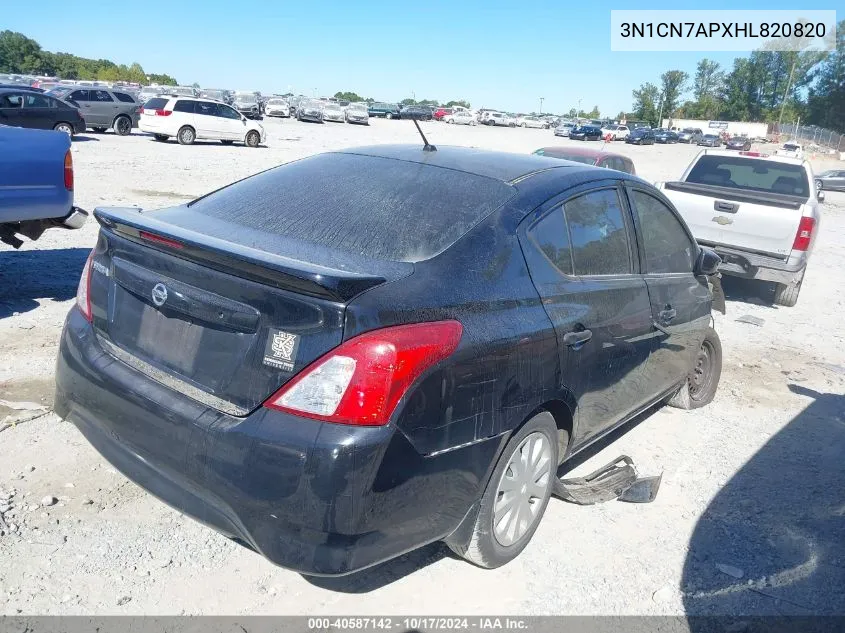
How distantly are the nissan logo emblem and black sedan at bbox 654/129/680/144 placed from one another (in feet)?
230

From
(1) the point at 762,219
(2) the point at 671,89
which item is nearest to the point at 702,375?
(1) the point at 762,219

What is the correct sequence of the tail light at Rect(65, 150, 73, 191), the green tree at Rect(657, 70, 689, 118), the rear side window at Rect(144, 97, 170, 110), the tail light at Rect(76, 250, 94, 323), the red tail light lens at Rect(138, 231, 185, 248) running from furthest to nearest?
the green tree at Rect(657, 70, 689, 118) → the rear side window at Rect(144, 97, 170, 110) → the tail light at Rect(65, 150, 73, 191) → the tail light at Rect(76, 250, 94, 323) → the red tail light lens at Rect(138, 231, 185, 248)

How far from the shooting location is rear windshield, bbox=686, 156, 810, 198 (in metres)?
9.77

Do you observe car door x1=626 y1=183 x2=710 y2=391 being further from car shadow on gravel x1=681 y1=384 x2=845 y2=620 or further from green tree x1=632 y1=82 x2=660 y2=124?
green tree x1=632 y1=82 x2=660 y2=124

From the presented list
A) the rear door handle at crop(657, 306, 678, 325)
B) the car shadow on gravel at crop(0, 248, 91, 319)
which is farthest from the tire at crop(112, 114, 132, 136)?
the rear door handle at crop(657, 306, 678, 325)

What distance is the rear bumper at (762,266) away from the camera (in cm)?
865

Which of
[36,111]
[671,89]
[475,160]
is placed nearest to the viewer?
[475,160]

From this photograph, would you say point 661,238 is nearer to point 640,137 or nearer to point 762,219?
point 762,219

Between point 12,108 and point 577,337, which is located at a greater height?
point 12,108

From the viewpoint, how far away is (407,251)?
9.71 ft

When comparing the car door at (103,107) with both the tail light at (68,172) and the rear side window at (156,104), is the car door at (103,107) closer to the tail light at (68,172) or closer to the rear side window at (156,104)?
the rear side window at (156,104)

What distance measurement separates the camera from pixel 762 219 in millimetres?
8727

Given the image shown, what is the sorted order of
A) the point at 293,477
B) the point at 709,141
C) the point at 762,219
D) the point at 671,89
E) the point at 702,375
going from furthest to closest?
1. the point at 671,89
2. the point at 709,141
3. the point at 762,219
4. the point at 702,375
5. the point at 293,477

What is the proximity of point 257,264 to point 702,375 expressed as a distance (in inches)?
163
